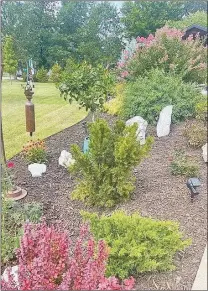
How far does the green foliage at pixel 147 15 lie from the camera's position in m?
2.69

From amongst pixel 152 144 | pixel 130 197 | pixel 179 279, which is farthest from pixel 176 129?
pixel 179 279

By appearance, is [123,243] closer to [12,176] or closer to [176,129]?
[176,129]

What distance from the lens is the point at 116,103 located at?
3.37 metres

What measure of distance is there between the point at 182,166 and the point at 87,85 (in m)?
1.54

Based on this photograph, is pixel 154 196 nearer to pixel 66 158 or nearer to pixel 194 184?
pixel 194 184

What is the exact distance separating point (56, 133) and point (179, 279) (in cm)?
177

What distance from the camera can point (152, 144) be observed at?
128 inches

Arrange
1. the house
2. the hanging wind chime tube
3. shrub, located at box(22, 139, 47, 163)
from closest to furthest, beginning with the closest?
1. the house
2. the hanging wind chime tube
3. shrub, located at box(22, 139, 47, 163)

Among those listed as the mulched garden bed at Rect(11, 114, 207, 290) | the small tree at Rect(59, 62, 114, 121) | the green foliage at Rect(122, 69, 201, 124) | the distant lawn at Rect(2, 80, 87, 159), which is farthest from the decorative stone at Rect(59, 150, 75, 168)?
the green foliage at Rect(122, 69, 201, 124)

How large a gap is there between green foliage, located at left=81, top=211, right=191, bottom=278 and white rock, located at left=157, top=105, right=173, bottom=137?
2.47ft

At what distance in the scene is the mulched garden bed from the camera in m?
2.60

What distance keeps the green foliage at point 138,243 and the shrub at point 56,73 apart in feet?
3.73

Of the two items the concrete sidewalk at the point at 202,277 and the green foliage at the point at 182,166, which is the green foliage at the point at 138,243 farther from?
the green foliage at the point at 182,166

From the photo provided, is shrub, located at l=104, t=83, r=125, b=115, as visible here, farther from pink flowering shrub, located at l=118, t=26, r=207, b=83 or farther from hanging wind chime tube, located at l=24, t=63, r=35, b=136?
hanging wind chime tube, located at l=24, t=63, r=35, b=136
